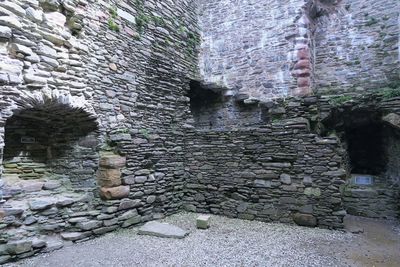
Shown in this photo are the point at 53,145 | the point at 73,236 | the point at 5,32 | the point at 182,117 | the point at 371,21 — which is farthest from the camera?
the point at 371,21

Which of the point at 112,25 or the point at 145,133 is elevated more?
the point at 112,25

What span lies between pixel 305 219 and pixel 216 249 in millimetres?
1866

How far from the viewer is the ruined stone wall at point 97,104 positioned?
3395 millimetres

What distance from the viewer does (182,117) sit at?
607cm

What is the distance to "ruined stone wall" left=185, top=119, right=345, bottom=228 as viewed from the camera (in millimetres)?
4469

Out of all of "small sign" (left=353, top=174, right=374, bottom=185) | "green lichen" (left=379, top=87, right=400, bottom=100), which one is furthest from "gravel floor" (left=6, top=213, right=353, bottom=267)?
"green lichen" (left=379, top=87, right=400, bottom=100)

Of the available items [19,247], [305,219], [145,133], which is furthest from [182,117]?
[19,247]

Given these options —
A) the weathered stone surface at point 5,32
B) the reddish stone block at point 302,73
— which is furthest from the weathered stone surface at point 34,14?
the reddish stone block at point 302,73

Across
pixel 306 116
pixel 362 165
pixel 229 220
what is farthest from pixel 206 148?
pixel 362 165

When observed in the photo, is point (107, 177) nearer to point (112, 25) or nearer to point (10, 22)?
point (10, 22)

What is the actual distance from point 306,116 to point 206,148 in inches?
83.4

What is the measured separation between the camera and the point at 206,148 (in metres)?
5.62

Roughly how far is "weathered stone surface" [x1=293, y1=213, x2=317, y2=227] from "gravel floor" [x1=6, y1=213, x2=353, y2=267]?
0.43 feet

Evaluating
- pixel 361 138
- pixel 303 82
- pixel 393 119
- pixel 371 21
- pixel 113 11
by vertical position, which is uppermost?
pixel 371 21
